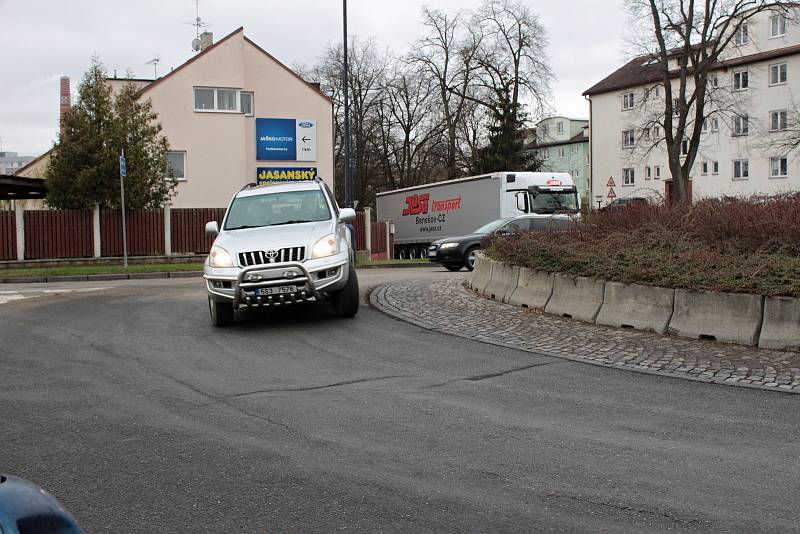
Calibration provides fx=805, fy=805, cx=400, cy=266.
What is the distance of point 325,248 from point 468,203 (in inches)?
858

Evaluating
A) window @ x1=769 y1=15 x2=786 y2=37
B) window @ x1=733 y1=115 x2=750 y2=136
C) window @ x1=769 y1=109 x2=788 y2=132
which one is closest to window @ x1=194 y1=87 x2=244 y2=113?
window @ x1=733 y1=115 x2=750 y2=136

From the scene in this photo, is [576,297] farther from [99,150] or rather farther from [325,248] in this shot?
[99,150]

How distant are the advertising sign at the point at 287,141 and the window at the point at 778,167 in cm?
3256

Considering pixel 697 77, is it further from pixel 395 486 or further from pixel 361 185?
pixel 395 486

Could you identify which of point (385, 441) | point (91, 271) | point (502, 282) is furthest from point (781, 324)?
point (91, 271)

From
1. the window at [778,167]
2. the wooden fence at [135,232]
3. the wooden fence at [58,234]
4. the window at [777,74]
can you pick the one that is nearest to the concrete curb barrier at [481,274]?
the wooden fence at [135,232]

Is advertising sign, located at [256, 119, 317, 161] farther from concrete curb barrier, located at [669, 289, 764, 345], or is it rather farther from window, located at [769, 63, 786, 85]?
window, located at [769, 63, 786, 85]

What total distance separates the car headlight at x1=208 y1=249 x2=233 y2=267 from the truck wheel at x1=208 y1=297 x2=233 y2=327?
1.74 ft

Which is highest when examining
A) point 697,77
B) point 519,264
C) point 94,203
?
point 697,77

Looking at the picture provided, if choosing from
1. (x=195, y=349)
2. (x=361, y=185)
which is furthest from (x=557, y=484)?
(x=361, y=185)

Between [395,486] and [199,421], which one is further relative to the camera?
[199,421]

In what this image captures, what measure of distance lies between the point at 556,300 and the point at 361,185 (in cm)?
4918

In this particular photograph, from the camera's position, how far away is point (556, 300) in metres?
11.4

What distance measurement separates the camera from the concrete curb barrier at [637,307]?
9.63 m
